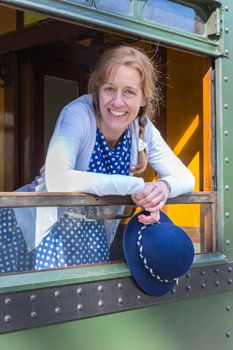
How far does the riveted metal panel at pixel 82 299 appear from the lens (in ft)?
4.99

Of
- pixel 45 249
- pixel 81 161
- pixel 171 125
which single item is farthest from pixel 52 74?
pixel 45 249

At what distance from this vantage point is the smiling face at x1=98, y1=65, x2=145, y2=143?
1903 millimetres

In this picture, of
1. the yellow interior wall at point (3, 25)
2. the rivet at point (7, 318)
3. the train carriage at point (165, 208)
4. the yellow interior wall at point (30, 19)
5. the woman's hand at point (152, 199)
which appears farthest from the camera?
the yellow interior wall at point (3, 25)

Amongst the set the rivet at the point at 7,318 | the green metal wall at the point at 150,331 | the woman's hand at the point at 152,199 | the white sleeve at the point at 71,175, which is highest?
the white sleeve at the point at 71,175

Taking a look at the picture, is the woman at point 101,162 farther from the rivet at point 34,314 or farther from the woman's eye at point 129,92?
the rivet at point 34,314

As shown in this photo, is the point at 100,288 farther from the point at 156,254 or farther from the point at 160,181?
the point at 160,181

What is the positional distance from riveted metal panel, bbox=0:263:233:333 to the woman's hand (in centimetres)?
21

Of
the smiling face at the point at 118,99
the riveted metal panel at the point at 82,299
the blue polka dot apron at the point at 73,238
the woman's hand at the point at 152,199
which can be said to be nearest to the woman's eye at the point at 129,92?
the smiling face at the point at 118,99

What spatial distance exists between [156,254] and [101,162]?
36 cm

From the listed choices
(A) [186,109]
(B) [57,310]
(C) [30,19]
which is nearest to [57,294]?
(B) [57,310]

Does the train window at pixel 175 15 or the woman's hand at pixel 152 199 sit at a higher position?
the train window at pixel 175 15

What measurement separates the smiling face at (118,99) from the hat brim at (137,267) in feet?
1.04

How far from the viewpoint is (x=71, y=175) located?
1729mm

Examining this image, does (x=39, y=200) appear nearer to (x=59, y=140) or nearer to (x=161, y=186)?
(x=59, y=140)
